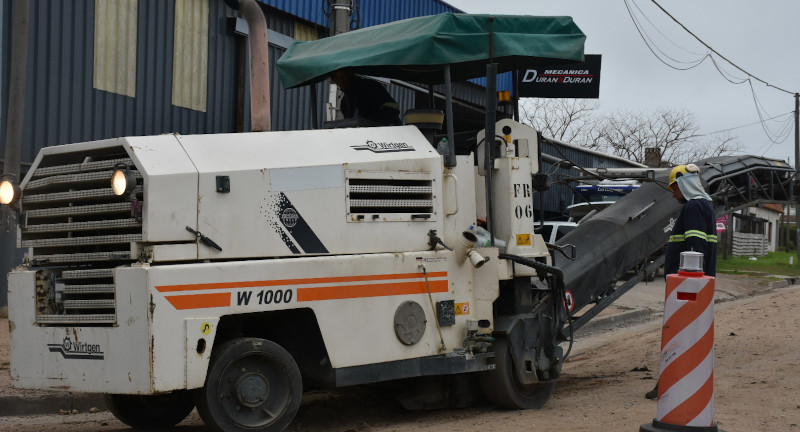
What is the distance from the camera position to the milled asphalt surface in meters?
7.51

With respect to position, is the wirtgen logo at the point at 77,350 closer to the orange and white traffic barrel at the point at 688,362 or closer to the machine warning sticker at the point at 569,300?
the orange and white traffic barrel at the point at 688,362

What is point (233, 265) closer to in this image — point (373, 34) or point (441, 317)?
point (441, 317)

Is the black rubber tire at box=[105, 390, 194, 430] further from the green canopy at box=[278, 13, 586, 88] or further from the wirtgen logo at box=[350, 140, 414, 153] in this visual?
the green canopy at box=[278, 13, 586, 88]

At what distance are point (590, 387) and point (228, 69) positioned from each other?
9161 millimetres

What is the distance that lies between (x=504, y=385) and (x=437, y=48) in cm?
257

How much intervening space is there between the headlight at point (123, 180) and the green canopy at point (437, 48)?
2.21 meters

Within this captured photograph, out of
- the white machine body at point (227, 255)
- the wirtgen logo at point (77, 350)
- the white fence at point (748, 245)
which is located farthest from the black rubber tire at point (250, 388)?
the white fence at point (748, 245)

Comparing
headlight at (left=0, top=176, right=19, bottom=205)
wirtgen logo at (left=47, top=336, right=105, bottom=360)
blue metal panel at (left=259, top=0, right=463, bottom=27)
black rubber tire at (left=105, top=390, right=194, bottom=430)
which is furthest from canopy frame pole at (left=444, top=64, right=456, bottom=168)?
blue metal panel at (left=259, top=0, right=463, bottom=27)

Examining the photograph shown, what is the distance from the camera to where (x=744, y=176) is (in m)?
10.6

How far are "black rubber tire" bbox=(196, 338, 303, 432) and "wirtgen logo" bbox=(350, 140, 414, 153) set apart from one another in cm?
152

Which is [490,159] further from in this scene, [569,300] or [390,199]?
[569,300]

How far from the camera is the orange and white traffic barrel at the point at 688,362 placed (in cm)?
517

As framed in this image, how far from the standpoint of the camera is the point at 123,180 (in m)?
5.37

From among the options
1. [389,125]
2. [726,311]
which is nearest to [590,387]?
[389,125]
